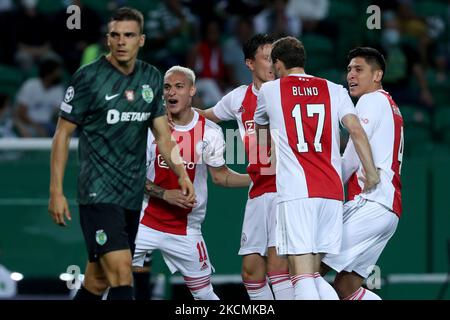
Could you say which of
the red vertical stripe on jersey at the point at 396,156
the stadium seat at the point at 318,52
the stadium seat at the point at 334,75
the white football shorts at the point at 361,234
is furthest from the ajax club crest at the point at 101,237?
the stadium seat at the point at 318,52

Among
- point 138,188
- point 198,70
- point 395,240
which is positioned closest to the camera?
point 138,188

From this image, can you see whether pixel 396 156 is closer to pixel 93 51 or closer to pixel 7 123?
pixel 7 123

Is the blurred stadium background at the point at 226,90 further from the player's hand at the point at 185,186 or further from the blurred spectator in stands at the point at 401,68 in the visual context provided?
the player's hand at the point at 185,186

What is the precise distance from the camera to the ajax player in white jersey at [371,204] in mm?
8172

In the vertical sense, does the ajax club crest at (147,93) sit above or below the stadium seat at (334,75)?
below

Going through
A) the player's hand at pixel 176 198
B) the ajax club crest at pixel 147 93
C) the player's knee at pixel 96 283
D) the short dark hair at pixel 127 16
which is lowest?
the player's knee at pixel 96 283

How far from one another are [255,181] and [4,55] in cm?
594

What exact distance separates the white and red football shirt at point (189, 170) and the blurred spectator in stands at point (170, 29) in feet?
15.7

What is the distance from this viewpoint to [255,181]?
28.9 ft

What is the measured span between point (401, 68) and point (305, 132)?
19.5 ft

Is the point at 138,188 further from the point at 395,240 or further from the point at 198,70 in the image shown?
the point at 198,70

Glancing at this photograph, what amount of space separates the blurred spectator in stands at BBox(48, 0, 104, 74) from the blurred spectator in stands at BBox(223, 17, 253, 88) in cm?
150
